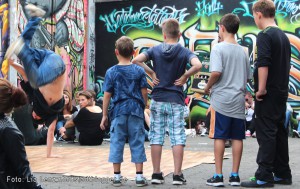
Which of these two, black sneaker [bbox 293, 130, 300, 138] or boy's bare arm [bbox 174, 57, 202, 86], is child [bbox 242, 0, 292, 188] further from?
black sneaker [bbox 293, 130, 300, 138]

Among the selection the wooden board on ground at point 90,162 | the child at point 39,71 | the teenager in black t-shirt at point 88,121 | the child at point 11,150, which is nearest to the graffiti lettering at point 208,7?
the teenager in black t-shirt at point 88,121

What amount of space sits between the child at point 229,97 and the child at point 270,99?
0.19 meters

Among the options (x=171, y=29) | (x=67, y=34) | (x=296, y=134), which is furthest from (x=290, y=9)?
(x=171, y=29)

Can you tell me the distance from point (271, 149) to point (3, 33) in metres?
9.33

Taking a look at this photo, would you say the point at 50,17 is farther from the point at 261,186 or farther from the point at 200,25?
the point at 261,186

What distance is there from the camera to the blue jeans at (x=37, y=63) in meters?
4.48

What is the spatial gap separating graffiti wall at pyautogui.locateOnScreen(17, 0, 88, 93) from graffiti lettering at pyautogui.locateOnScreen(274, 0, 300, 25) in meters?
6.43

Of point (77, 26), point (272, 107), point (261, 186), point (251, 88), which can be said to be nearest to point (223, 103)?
point (272, 107)

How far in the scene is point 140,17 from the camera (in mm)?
18812

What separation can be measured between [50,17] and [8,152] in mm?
13168

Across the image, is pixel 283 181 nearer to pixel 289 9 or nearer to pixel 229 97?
pixel 229 97

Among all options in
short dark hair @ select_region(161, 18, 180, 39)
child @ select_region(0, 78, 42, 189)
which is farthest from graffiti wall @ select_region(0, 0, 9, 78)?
child @ select_region(0, 78, 42, 189)

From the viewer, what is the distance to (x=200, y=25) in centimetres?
1786

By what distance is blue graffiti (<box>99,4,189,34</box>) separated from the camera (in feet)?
60.1
